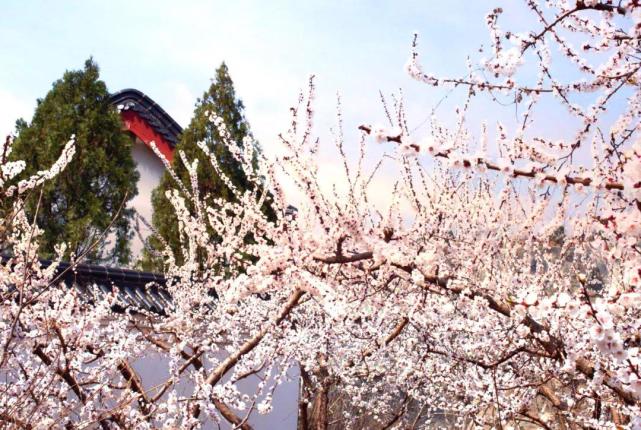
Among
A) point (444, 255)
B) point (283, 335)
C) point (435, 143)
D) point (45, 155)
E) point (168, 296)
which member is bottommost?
point (435, 143)

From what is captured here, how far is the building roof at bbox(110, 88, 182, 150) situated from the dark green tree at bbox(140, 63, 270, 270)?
1.15 m

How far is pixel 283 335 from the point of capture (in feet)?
24.4

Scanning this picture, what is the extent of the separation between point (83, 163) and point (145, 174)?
2279 millimetres

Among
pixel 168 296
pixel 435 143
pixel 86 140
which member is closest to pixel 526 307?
pixel 435 143

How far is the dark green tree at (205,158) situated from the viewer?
46.2ft

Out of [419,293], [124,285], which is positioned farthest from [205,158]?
[419,293]

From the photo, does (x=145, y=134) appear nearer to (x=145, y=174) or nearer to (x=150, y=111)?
(x=150, y=111)

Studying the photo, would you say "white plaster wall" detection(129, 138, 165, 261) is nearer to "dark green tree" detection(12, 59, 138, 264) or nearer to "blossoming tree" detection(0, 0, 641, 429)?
"dark green tree" detection(12, 59, 138, 264)

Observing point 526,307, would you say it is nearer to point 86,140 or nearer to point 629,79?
point 629,79

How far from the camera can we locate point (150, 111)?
16.1 m

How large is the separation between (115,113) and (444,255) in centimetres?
1220

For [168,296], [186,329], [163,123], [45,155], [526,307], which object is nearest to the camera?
[526,307]

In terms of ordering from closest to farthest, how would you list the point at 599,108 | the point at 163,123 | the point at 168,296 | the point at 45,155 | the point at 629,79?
the point at 629,79, the point at 599,108, the point at 168,296, the point at 45,155, the point at 163,123

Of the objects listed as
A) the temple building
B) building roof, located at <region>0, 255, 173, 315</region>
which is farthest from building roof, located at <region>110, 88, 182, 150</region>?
building roof, located at <region>0, 255, 173, 315</region>
